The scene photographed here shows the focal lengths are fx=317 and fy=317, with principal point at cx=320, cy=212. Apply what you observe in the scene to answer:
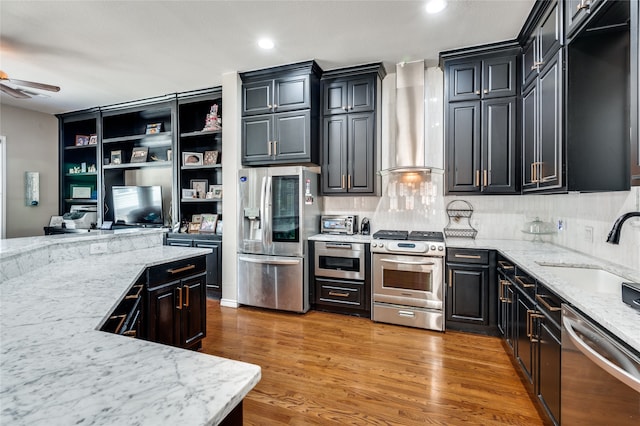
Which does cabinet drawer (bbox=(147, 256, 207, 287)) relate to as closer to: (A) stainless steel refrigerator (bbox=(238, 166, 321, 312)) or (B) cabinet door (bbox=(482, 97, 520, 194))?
(A) stainless steel refrigerator (bbox=(238, 166, 321, 312))

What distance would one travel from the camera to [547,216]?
10.3ft

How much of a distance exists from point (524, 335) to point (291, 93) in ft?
10.6

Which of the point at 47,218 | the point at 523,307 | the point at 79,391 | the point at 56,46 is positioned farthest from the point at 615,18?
the point at 47,218

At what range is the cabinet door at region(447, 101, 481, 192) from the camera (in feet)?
10.6

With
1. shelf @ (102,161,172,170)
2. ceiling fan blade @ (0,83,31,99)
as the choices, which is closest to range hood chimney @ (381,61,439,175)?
shelf @ (102,161,172,170)

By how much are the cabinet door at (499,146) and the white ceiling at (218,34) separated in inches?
25.4

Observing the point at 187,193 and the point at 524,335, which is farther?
the point at 187,193

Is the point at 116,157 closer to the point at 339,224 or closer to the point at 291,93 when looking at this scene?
the point at 291,93

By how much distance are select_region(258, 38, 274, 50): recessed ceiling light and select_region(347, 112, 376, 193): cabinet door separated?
3.75ft

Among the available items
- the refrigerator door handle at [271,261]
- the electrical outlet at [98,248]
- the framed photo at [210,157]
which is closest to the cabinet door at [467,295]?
the refrigerator door handle at [271,261]

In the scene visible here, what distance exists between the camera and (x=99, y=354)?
0.88 metres

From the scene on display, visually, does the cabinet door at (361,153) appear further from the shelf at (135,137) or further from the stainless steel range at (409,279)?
the shelf at (135,137)

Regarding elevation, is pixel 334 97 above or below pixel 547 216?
above

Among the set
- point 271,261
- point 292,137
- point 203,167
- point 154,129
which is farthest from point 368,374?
point 154,129
